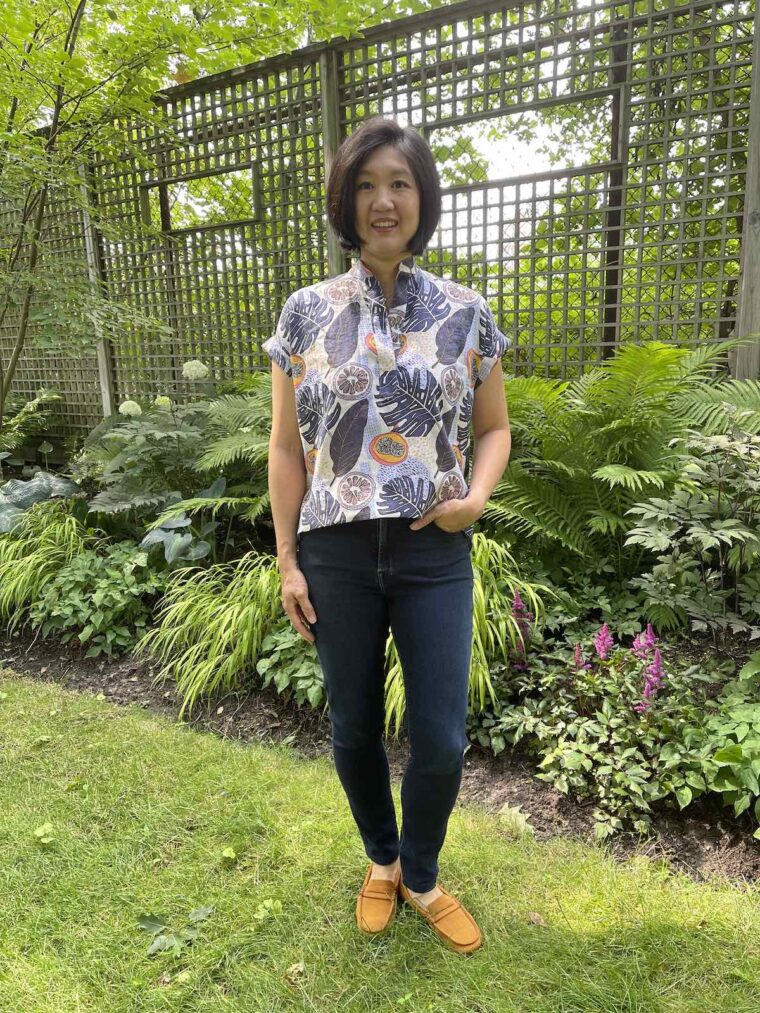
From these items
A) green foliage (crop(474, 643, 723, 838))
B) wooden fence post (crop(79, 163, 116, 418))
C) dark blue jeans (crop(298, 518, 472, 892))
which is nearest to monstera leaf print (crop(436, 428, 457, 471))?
dark blue jeans (crop(298, 518, 472, 892))

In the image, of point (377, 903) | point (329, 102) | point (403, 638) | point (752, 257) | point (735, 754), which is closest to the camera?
point (403, 638)

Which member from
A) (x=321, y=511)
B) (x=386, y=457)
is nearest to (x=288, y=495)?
(x=321, y=511)

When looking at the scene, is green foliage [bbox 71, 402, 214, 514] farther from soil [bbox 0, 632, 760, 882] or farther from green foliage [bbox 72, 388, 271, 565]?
soil [bbox 0, 632, 760, 882]

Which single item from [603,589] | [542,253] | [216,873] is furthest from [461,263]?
[216,873]

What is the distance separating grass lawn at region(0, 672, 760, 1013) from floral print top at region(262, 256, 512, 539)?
1.03 m

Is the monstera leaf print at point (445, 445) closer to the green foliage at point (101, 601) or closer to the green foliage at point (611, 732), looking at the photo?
the green foliage at point (611, 732)

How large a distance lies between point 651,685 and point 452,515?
1.20 m

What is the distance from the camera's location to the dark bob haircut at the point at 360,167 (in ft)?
4.33

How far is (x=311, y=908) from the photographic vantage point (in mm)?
1693

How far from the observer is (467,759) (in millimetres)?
2309

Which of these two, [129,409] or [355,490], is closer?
[355,490]

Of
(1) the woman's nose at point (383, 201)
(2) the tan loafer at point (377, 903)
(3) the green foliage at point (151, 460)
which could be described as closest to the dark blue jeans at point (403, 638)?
(2) the tan loafer at point (377, 903)

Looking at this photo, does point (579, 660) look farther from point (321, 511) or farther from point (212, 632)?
point (212, 632)

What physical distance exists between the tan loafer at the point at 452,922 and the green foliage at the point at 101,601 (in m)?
2.10
